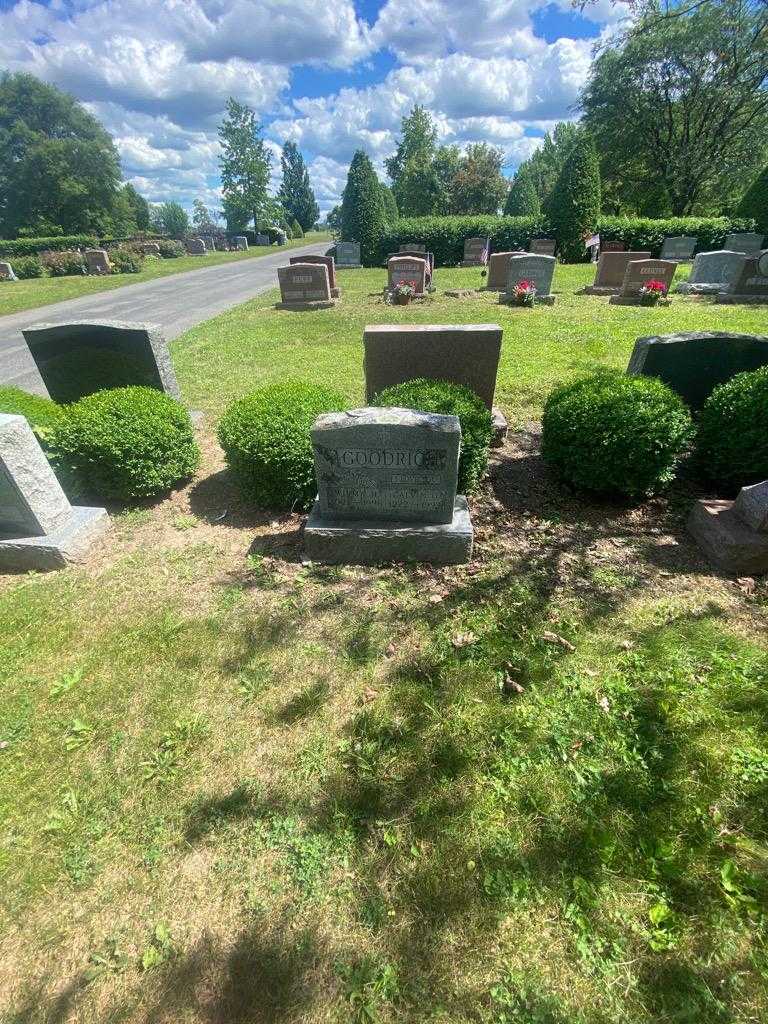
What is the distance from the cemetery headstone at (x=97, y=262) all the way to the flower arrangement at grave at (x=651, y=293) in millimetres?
31213

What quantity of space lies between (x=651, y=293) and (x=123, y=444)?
1530 cm

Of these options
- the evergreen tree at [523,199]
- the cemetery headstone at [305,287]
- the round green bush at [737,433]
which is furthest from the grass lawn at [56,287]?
the evergreen tree at [523,199]

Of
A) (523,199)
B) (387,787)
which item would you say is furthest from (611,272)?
(523,199)

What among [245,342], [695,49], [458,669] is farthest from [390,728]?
[695,49]

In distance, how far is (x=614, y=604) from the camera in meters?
3.73

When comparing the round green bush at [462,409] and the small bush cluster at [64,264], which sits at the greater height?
the round green bush at [462,409]

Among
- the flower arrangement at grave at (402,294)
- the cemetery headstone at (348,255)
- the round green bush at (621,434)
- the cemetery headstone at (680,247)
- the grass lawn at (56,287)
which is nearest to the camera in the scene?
the round green bush at (621,434)

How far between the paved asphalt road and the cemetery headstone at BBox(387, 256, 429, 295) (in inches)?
241

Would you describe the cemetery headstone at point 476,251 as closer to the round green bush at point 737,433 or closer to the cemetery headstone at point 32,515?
the round green bush at point 737,433

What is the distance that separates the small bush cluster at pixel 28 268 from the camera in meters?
28.9

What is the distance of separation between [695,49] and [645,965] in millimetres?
47572

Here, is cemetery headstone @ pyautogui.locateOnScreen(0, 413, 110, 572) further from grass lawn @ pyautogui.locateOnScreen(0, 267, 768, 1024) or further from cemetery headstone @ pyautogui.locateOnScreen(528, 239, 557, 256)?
cemetery headstone @ pyautogui.locateOnScreen(528, 239, 557, 256)

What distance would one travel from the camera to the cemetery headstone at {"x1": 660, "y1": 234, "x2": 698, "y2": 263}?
2444 cm

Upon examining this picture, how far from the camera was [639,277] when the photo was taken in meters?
15.1
